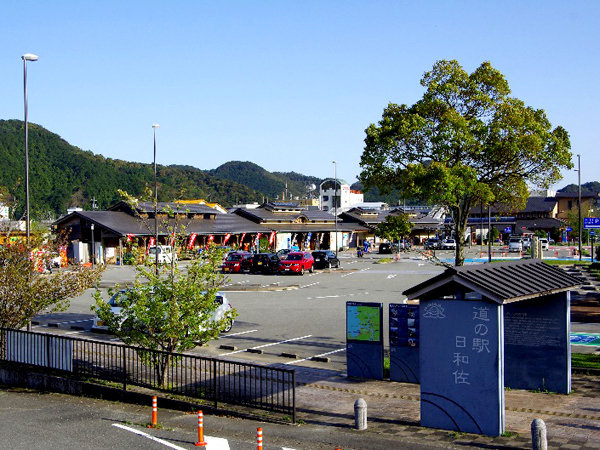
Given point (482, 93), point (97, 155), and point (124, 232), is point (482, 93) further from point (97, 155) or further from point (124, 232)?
point (97, 155)

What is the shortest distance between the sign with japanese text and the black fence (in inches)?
106

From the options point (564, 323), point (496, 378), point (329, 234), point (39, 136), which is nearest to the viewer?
point (496, 378)

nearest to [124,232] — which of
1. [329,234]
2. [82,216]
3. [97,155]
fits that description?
[82,216]

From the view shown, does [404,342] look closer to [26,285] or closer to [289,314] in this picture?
[26,285]

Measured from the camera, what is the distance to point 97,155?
15812cm

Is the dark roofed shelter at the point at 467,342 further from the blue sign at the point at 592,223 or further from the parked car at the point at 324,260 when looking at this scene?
the parked car at the point at 324,260

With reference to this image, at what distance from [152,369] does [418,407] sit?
6436 mm

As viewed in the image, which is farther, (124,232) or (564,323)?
(124,232)

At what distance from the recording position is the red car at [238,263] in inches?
1848

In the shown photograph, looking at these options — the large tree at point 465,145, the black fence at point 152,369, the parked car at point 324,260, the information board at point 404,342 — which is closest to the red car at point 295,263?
the parked car at point 324,260

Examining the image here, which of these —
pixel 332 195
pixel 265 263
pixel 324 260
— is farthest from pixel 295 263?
pixel 332 195

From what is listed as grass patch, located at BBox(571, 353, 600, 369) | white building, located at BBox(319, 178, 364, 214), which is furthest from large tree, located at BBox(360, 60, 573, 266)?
white building, located at BBox(319, 178, 364, 214)

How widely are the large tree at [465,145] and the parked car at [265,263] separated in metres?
25.5

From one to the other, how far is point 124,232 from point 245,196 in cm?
11667
